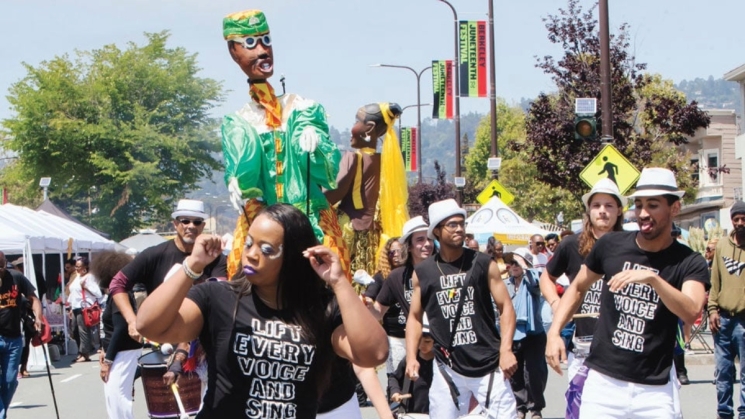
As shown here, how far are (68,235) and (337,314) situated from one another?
20992mm

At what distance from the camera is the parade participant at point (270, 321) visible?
388 centimetres

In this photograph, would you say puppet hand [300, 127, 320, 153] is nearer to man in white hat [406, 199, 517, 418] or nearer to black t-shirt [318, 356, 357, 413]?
man in white hat [406, 199, 517, 418]

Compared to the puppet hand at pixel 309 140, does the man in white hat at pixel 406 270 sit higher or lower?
lower

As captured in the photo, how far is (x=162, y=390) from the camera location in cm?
765

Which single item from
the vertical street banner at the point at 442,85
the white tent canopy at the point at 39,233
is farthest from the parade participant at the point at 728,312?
the vertical street banner at the point at 442,85

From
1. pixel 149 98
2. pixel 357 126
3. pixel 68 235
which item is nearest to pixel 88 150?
pixel 149 98

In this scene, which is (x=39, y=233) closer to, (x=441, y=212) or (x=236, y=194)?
(x=236, y=194)

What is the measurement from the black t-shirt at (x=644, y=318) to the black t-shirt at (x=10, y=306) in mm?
6975

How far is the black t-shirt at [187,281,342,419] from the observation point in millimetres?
3947

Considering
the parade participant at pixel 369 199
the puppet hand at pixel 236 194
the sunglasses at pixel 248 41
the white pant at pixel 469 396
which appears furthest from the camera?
the parade participant at pixel 369 199

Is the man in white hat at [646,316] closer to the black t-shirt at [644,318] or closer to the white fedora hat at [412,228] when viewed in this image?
the black t-shirt at [644,318]

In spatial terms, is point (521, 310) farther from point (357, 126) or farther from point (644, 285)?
point (644, 285)

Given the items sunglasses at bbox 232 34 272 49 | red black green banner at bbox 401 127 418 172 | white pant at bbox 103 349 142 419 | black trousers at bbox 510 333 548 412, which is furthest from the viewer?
red black green banner at bbox 401 127 418 172

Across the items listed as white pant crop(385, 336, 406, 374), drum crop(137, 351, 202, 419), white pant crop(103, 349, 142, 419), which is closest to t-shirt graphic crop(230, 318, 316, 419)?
drum crop(137, 351, 202, 419)
